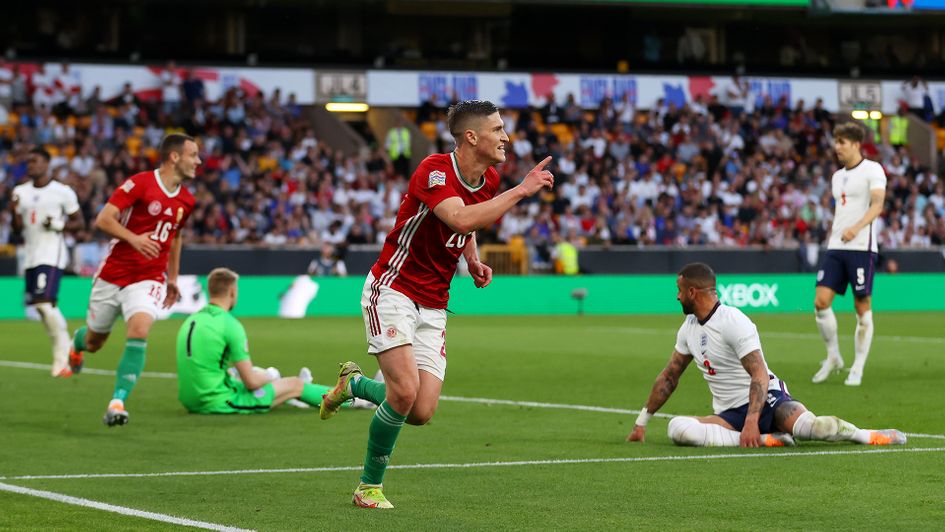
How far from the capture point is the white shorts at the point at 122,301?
1198 cm

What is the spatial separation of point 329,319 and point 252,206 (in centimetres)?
562

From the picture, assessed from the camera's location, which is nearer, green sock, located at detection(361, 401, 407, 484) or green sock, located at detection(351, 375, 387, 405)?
green sock, located at detection(361, 401, 407, 484)

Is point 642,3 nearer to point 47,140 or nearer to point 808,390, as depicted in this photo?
point 47,140

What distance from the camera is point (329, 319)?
2978 centimetres

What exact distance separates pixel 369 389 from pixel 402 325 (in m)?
0.69

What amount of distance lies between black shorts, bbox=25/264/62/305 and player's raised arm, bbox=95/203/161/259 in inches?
210

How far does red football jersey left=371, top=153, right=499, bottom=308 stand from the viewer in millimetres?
7648

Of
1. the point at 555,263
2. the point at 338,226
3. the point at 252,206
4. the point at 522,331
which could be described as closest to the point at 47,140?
the point at 252,206

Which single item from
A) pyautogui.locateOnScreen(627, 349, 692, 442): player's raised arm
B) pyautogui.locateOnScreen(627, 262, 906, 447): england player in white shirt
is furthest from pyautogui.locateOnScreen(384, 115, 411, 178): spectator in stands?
pyautogui.locateOnScreen(627, 262, 906, 447): england player in white shirt

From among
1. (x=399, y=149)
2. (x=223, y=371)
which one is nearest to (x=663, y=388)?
(x=223, y=371)

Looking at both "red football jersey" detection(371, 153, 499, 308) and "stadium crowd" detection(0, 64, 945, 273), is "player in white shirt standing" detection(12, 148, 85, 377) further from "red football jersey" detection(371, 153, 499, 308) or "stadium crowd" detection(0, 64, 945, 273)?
"stadium crowd" detection(0, 64, 945, 273)

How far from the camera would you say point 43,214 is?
16.6 m

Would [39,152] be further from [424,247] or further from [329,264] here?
[329,264]

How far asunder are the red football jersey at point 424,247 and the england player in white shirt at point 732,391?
8.04 ft
